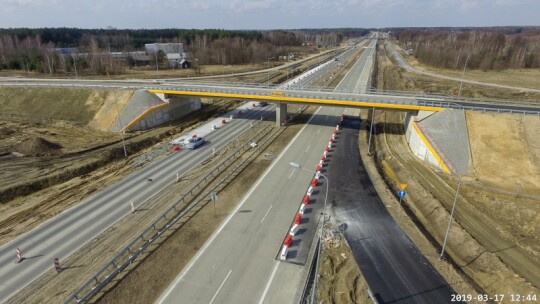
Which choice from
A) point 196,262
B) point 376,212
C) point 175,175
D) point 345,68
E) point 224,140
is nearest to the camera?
point 196,262

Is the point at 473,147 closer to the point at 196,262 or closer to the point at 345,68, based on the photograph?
the point at 196,262

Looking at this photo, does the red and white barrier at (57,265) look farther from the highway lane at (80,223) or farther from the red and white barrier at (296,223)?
the red and white barrier at (296,223)

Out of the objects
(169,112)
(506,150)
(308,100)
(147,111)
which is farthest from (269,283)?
(169,112)

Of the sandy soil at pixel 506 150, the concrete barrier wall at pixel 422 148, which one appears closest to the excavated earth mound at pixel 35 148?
the concrete barrier wall at pixel 422 148

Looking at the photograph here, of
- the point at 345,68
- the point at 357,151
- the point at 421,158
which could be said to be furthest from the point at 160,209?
the point at 345,68

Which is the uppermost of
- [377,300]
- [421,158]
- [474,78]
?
[474,78]

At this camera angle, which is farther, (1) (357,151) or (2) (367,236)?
(1) (357,151)
